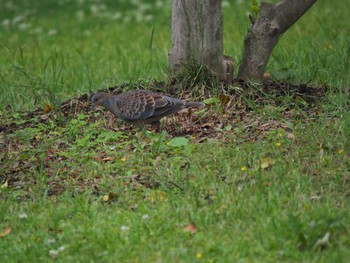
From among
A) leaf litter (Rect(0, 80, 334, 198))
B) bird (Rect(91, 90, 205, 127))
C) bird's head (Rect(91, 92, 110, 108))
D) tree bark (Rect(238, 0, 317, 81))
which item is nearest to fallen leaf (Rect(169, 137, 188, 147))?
leaf litter (Rect(0, 80, 334, 198))

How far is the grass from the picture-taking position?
16.4 feet

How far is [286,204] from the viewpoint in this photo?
5.41 metres

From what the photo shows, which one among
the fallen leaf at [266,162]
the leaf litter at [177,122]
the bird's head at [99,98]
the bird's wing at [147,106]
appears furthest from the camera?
the bird's head at [99,98]

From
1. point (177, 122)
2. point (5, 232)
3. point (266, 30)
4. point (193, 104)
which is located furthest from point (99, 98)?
point (5, 232)

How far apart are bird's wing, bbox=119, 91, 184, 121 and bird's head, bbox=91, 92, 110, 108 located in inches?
9.8

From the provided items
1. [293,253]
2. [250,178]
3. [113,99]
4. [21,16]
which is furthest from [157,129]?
[21,16]

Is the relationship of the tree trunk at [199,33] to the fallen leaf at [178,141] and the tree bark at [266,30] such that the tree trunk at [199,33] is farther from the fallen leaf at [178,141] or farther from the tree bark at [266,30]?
the fallen leaf at [178,141]

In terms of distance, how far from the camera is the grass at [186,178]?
499 cm

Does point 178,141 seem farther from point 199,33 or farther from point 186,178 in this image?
point 199,33

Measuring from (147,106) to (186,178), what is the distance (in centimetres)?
123

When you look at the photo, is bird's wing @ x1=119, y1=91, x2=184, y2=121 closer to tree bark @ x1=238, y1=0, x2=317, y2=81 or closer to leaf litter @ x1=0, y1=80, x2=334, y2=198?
leaf litter @ x1=0, y1=80, x2=334, y2=198

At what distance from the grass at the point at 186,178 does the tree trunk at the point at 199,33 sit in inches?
7.3

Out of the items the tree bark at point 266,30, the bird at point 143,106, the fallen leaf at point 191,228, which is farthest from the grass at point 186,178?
the tree bark at point 266,30

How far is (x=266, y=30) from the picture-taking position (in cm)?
745
